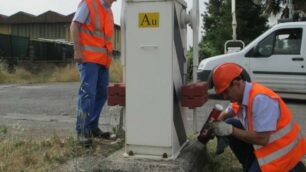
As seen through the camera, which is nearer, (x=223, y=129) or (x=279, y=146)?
(x=279, y=146)

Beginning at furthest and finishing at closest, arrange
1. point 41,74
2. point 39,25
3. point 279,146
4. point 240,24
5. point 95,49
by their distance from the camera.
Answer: point 39,25
point 240,24
point 41,74
point 95,49
point 279,146

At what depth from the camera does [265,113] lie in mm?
3973

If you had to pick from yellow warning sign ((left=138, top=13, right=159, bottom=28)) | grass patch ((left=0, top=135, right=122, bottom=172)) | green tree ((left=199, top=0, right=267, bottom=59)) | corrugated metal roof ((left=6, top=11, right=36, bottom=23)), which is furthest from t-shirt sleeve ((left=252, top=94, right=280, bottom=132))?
corrugated metal roof ((left=6, top=11, right=36, bottom=23))

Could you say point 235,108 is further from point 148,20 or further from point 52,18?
point 52,18

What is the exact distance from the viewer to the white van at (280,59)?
12172mm

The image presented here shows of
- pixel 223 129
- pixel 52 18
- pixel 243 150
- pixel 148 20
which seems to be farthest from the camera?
pixel 52 18

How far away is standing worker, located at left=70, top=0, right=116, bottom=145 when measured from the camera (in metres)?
5.45

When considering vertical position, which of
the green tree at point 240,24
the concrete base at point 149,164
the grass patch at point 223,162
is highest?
the green tree at point 240,24

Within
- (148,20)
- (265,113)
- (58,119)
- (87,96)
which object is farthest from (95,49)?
(58,119)

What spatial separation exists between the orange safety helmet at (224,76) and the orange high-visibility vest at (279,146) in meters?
0.20

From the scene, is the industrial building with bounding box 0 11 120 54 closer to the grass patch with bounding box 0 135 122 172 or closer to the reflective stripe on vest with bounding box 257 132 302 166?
the grass patch with bounding box 0 135 122 172

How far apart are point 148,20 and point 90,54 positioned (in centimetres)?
133

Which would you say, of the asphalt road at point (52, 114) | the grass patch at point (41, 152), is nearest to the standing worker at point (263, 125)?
the grass patch at point (41, 152)

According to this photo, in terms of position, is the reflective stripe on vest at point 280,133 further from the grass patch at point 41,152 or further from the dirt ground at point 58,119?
the grass patch at point 41,152
